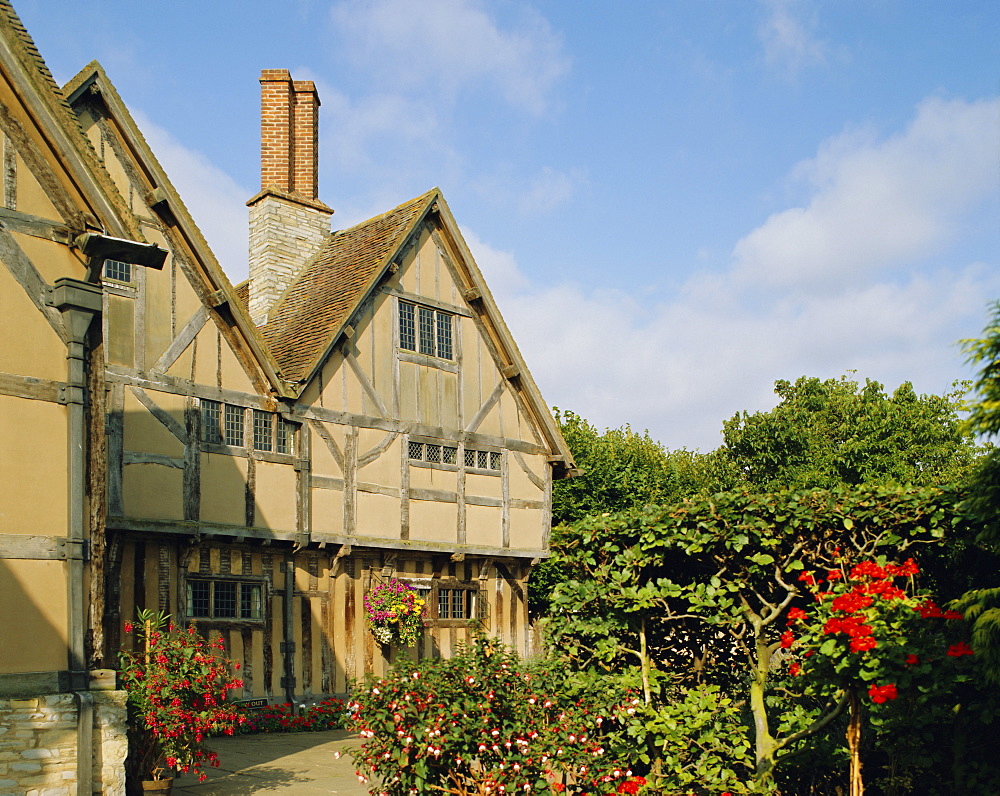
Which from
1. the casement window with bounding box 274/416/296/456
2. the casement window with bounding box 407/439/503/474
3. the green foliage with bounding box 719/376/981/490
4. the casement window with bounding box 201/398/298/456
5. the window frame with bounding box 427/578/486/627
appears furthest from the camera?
the green foliage with bounding box 719/376/981/490

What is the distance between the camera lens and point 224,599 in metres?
16.6

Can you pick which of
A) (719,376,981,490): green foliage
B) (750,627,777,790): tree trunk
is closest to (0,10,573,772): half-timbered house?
(750,627,777,790): tree trunk

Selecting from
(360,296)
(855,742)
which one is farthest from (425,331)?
(855,742)

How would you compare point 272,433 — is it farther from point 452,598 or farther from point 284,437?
point 452,598

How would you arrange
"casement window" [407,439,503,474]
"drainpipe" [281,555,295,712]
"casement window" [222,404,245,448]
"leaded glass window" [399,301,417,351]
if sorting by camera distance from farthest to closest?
"leaded glass window" [399,301,417,351]
"casement window" [407,439,503,474]
"drainpipe" [281,555,295,712]
"casement window" [222,404,245,448]

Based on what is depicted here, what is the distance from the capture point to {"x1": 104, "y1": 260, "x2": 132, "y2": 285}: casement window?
50.1 ft

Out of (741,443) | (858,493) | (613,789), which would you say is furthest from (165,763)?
(741,443)

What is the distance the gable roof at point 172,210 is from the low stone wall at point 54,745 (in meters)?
7.80

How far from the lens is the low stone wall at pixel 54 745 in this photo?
9.21 m

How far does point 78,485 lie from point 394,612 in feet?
29.2

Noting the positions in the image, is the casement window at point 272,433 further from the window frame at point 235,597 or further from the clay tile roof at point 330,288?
the window frame at point 235,597

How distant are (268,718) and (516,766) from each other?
919 cm

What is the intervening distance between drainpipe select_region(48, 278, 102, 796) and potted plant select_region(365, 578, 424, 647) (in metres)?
8.59

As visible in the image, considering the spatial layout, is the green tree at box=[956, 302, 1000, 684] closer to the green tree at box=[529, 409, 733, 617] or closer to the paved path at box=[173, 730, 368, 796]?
the paved path at box=[173, 730, 368, 796]
